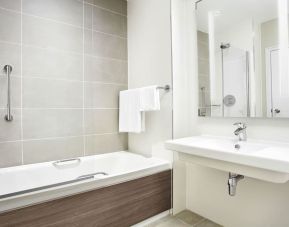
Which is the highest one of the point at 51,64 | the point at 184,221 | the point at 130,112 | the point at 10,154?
the point at 51,64

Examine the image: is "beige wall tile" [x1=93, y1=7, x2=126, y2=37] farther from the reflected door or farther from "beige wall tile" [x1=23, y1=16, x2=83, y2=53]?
the reflected door

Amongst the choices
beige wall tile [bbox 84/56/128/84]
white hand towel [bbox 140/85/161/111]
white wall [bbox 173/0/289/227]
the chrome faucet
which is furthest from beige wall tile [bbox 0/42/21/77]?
the chrome faucet

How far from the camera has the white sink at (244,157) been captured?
1.01 meters

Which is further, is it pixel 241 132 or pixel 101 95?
pixel 101 95

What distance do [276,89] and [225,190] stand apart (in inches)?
35.2

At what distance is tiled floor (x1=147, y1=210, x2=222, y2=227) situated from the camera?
170 centimetres

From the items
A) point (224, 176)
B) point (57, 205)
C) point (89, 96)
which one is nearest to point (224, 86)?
point (224, 176)

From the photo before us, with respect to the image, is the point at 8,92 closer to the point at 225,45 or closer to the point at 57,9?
the point at 57,9

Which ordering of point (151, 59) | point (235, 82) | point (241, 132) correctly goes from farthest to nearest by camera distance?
point (151, 59) < point (235, 82) < point (241, 132)

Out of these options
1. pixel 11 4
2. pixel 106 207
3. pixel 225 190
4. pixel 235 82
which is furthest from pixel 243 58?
pixel 11 4

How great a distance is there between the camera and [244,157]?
1090 millimetres

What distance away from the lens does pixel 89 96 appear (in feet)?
7.14

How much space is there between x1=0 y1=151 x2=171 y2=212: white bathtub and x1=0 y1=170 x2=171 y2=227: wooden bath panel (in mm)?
42

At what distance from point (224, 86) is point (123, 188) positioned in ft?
3.88
